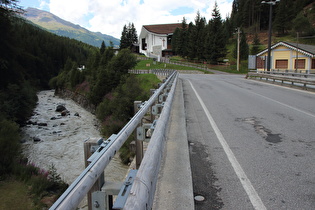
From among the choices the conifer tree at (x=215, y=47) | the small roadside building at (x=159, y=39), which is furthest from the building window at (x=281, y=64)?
the small roadside building at (x=159, y=39)

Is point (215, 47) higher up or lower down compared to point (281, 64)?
higher up

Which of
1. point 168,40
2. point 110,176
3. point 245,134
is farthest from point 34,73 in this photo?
point 245,134

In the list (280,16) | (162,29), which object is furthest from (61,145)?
(162,29)

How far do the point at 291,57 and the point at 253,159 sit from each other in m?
39.7

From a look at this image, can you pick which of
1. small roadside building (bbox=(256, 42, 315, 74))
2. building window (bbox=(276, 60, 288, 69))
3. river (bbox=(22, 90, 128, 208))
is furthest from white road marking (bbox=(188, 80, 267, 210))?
building window (bbox=(276, 60, 288, 69))

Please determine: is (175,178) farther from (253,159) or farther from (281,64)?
(281,64)

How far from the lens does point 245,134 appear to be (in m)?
6.60

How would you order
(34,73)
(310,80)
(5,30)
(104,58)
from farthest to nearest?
1. (34,73)
2. (104,58)
3. (5,30)
4. (310,80)

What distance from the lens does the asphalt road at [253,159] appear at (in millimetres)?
3445

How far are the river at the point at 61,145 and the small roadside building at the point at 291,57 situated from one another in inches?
981

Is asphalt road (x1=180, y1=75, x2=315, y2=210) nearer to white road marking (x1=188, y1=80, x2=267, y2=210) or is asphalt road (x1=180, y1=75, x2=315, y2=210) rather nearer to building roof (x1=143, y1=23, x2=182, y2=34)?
white road marking (x1=188, y1=80, x2=267, y2=210)

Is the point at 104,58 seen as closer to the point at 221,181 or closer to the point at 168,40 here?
the point at 168,40

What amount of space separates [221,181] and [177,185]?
76 cm

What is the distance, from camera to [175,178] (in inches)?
152
